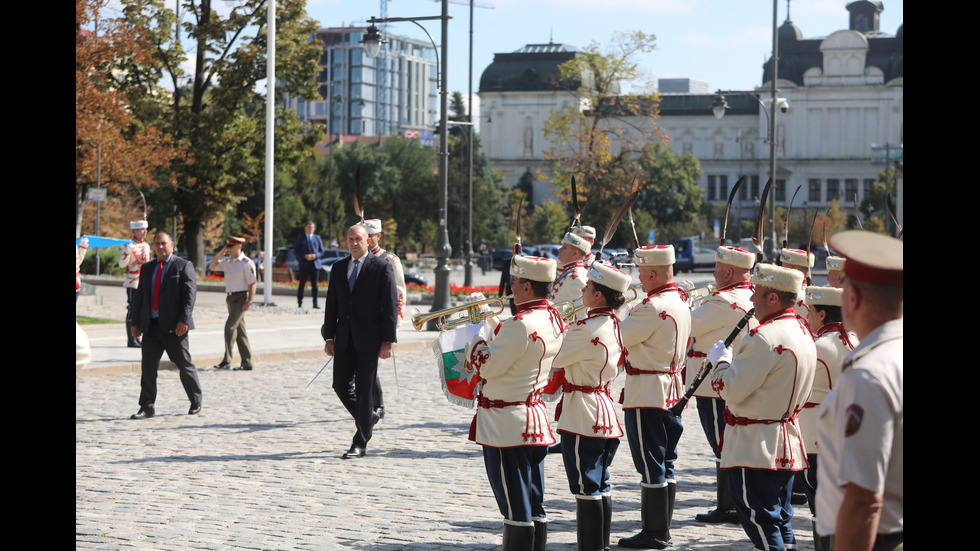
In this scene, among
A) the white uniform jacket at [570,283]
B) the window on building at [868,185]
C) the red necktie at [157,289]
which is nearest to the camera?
the white uniform jacket at [570,283]

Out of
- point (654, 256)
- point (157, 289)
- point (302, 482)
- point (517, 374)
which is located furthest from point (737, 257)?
point (157, 289)

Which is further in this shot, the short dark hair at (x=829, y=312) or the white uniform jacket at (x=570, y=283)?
the white uniform jacket at (x=570, y=283)

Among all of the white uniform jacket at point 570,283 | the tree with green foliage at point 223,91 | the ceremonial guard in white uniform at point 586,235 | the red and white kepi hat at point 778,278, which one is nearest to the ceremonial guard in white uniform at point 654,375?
the red and white kepi hat at point 778,278

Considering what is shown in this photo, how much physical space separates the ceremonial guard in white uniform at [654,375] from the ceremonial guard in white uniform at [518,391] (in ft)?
3.44

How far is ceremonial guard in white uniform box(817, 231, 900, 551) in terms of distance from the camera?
3.29m

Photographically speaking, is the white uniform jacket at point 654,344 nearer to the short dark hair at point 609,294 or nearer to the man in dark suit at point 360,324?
the short dark hair at point 609,294

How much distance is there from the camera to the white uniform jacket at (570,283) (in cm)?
955

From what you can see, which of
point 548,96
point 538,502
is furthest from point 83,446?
point 548,96

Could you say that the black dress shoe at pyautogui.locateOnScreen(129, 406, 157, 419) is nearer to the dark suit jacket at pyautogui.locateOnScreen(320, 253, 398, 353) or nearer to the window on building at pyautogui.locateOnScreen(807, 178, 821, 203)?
the dark suit jacket at pyautogui.locateOnScreen(320, 253, 398, 353)

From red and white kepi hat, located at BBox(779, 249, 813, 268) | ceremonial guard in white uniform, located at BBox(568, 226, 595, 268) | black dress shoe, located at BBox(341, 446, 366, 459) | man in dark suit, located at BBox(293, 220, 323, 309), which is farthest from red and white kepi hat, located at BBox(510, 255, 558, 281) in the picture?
man in dark suit, located at BBox(293, 220, 323, 309)

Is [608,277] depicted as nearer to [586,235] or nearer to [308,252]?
[586,235]

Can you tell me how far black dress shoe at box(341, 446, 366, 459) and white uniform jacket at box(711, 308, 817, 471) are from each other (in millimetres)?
4718

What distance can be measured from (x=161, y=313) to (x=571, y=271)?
4669 mm
